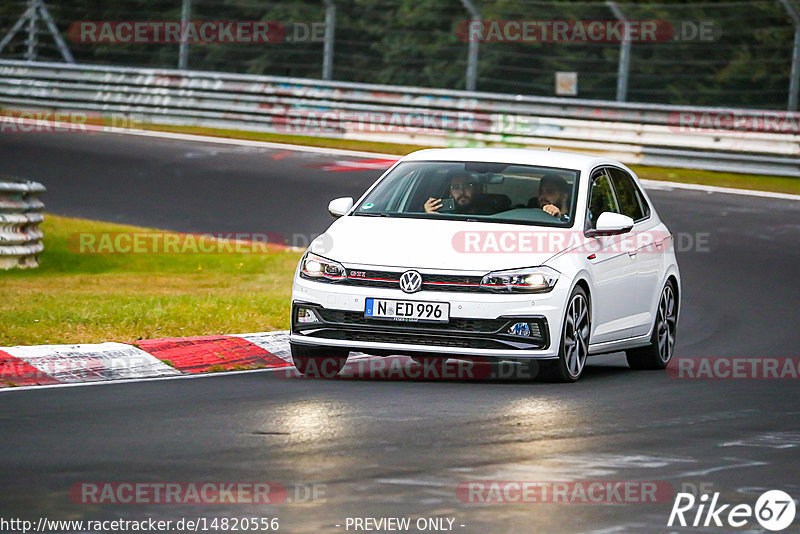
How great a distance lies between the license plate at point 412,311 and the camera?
999cm

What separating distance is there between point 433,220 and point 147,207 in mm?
11553

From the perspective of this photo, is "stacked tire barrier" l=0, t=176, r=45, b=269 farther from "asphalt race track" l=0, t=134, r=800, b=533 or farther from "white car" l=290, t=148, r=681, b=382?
"asphalt race track" l=0, t=134, r=800, b=533

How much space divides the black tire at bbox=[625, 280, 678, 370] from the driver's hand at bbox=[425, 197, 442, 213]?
2030 millimetres

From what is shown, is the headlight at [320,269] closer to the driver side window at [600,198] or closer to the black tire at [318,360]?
the black tire at [318,360]

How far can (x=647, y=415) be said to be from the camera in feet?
30.4

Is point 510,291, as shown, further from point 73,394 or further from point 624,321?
point 73,394

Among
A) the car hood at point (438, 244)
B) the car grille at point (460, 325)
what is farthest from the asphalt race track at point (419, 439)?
the car hood at point (438, 244)

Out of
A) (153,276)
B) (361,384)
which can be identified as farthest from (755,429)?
(153,276)

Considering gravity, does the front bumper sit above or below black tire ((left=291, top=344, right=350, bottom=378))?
above

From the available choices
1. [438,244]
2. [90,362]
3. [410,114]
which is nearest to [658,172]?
Answer: [410,114]

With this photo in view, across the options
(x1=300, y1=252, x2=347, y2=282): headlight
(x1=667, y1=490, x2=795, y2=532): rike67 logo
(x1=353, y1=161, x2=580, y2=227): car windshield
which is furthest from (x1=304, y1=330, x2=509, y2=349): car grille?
(x1=667, y1=490, x2=795, y2=532): rike67 logo

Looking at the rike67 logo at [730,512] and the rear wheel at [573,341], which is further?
the rear wheel at [573,341]

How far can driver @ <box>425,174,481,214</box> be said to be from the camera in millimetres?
11141

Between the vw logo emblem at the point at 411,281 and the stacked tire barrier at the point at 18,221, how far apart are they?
7997 mm
